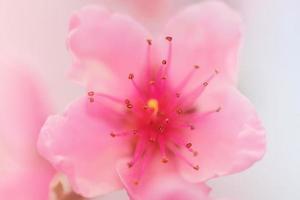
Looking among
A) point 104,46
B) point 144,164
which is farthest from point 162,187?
point 104,46

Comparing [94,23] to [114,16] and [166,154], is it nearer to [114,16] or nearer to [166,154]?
[114,16]

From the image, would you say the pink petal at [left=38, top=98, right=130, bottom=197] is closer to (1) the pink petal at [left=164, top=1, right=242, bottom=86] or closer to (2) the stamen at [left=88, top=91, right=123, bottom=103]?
(2) the stamen at [left=88, top=91, right=123, bottom=103]

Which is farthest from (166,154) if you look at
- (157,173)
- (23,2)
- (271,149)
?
(23,2)

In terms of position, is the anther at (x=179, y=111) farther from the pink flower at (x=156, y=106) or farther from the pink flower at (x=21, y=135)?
the pink flower at (x=21, y=135)

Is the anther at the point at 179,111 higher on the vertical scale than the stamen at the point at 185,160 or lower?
higher

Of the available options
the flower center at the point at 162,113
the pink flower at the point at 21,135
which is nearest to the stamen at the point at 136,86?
the flower center at the point at 162,113

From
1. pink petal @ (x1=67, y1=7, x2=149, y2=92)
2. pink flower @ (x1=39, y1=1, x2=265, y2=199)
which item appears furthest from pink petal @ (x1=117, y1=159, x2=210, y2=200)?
pink petal @ (x1=67, y1=7, x2=149, y2=92)

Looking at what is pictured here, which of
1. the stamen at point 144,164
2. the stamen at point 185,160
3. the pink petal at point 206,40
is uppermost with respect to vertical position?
the pink petal at point 206,40

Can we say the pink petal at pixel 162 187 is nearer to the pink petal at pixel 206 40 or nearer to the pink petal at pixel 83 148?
the pink petal at pixel 83 148
